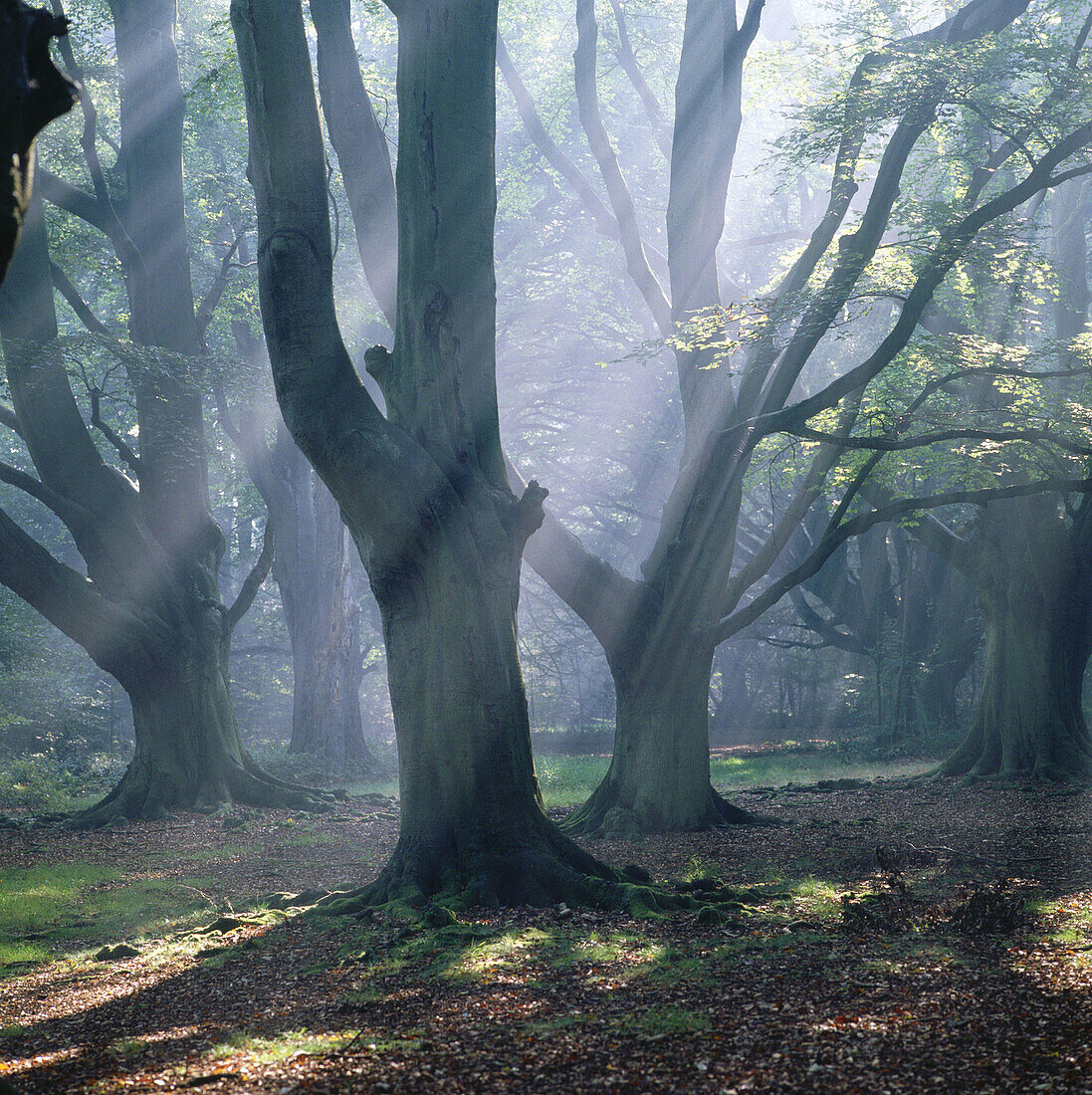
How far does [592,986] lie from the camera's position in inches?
187

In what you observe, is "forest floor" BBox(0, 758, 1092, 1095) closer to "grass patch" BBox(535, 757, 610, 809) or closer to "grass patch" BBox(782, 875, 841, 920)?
"grass patch" BBox(782, 875, 841, 920)

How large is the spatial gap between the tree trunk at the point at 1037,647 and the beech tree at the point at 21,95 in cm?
1398

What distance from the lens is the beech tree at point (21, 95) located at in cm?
256

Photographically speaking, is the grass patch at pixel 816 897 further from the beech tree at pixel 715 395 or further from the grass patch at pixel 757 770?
the grass patch at pixel 757 770

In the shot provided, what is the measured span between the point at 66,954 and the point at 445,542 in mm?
3725

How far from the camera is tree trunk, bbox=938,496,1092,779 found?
13875 millimetres

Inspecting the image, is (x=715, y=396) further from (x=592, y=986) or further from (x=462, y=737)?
(x=592, y=986)

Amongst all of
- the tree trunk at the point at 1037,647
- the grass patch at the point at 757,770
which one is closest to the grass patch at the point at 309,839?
the grass patch at the point at 757,770

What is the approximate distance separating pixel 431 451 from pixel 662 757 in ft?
16.9

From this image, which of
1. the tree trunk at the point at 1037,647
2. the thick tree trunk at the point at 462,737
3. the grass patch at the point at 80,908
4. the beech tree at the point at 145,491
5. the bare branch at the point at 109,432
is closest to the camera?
the thick tree trunk at the point at 462,737

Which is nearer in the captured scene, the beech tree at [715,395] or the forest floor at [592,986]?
the forest floor at [592,986]

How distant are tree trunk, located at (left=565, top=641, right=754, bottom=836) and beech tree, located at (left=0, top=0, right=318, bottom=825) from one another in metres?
5.32

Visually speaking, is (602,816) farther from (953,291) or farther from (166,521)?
(953,291)

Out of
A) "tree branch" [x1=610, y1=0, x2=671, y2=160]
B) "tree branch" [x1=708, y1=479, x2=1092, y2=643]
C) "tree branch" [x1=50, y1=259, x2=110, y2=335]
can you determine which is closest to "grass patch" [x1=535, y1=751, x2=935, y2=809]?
"tree branch" [x1=708, y1=479, x2=1092, y2=643]
